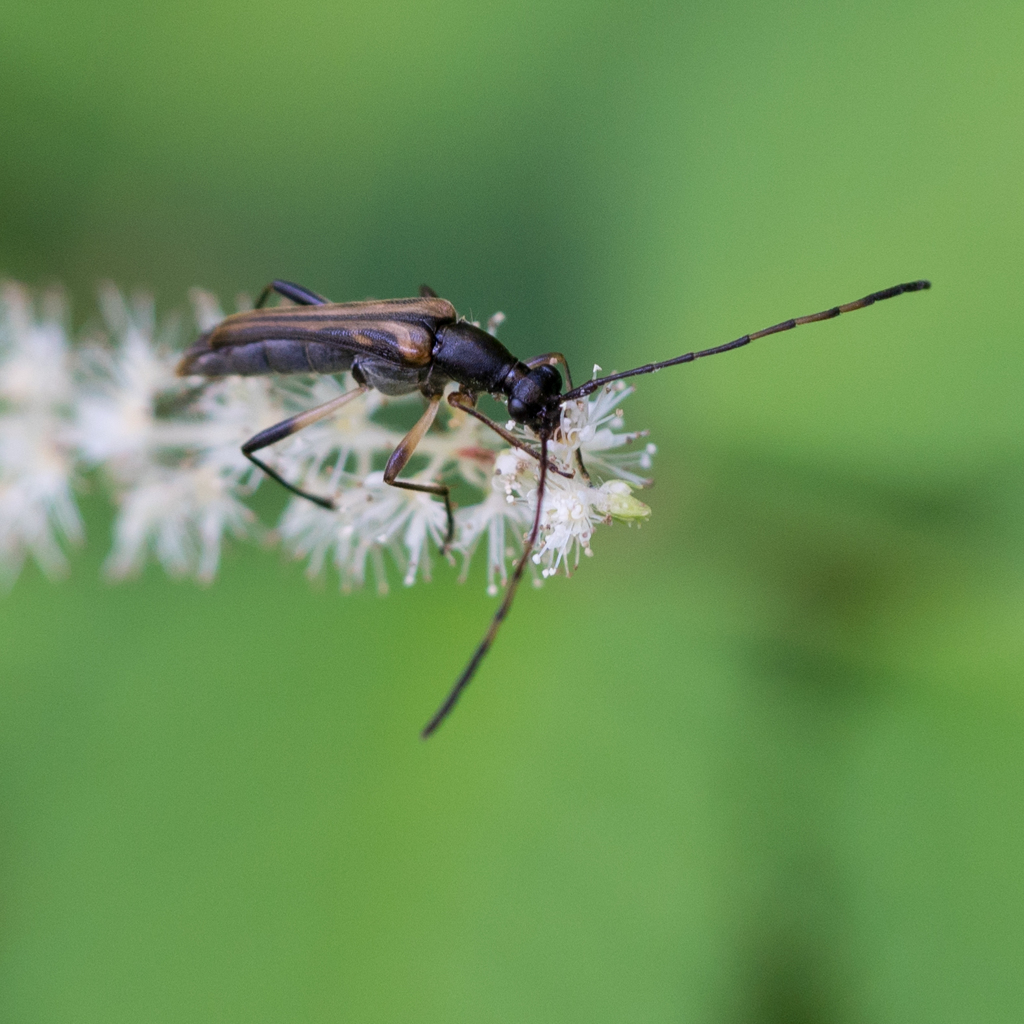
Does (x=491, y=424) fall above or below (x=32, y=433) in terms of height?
above

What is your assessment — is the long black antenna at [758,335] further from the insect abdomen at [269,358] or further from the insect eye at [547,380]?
the insect abdomen at [269,358]

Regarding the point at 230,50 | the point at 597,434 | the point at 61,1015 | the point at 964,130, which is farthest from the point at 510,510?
the point at 230,50

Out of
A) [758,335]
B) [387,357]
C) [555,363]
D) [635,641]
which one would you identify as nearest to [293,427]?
[387,357]

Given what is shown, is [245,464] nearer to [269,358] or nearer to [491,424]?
[269,358]

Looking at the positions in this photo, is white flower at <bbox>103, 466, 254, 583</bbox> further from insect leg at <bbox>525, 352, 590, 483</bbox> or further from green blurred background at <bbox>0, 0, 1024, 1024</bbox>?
insect leg at <bbox>525, 352, 590, 483</bbox>

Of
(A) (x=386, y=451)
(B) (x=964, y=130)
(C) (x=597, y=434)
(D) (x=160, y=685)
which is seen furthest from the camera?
(D) (x=160, y=685)

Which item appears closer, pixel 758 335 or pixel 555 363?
pixel 758 335

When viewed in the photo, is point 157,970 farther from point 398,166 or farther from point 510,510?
point 398,166
